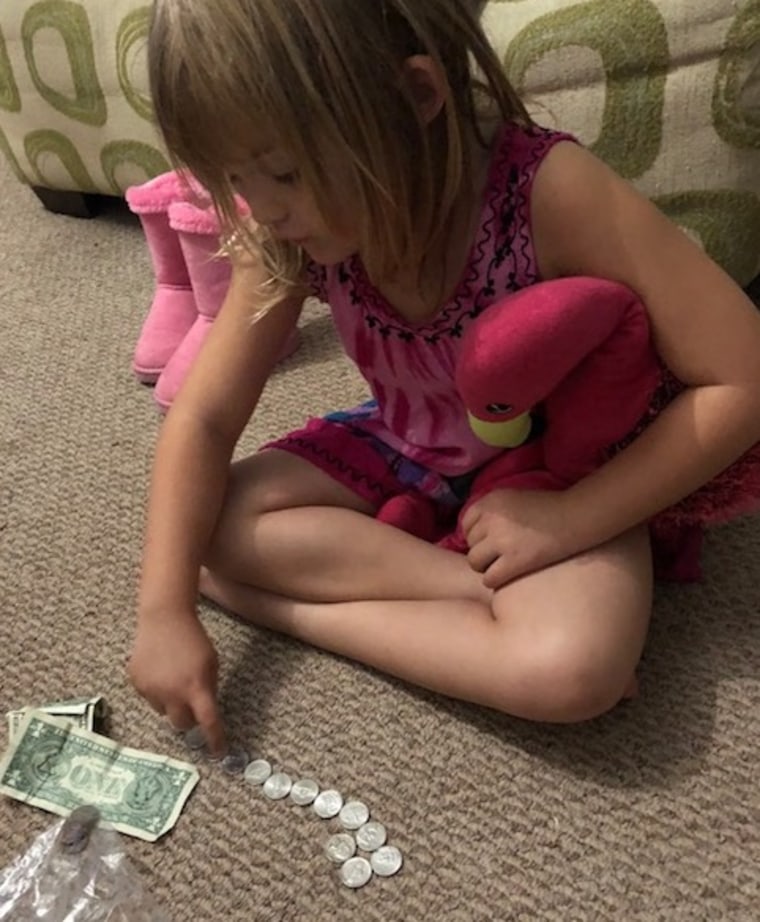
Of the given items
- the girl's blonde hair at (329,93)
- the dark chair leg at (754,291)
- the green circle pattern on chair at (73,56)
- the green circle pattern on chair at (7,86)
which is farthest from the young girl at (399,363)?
the green circle pattern on chair at (7,86)

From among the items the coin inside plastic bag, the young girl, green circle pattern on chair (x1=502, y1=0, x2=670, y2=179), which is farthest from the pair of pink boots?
the coin inside plastic bag

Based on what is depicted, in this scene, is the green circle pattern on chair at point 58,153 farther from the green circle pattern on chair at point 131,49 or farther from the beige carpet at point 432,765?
the beige carpet at point 432,765

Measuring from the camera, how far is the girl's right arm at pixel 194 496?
2.66 feet

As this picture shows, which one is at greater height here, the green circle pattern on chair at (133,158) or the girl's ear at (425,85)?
the girl's ear at (425,85)

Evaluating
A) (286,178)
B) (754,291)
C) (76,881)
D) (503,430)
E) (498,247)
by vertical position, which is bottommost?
(754,291)

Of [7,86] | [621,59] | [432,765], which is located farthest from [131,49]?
[432,765]

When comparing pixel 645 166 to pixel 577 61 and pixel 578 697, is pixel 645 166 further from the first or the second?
pixel 578 697

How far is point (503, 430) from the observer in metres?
0.79

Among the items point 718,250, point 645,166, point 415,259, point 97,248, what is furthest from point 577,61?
point 97,248

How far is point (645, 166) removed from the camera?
1017 millimetres

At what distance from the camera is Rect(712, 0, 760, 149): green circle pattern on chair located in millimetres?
931

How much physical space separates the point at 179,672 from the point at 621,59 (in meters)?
0.64

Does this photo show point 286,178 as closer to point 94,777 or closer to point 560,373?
point 560,373

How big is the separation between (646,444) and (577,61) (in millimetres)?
402
